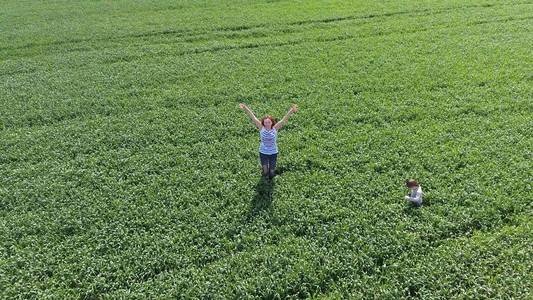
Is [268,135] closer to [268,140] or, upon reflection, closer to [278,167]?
[268,140]

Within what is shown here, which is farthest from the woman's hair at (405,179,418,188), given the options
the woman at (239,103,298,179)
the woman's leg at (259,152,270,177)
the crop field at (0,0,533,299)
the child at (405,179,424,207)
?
the woman's leg at (259,152,270,177)

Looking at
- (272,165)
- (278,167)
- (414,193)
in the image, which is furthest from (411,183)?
(278,167)

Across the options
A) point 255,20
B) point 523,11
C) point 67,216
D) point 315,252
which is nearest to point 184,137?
point 67,216

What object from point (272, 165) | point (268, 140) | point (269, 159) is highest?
point (268, 140)

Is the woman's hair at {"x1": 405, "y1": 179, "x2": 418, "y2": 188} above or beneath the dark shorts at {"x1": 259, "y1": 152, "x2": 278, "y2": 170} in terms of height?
beneath

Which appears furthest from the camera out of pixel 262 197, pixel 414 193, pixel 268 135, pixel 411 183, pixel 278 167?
pixel 278 167

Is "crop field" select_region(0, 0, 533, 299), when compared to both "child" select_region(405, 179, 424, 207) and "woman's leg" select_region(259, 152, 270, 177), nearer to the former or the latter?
"child" select_region(405, 179, 424, 207)

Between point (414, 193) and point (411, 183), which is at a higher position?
point (411, 183)
